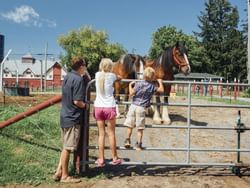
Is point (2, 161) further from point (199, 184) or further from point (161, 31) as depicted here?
point (161, 31)

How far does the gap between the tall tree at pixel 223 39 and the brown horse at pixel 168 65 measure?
187ft

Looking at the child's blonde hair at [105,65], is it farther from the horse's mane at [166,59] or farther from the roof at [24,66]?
the roof at [24,66]

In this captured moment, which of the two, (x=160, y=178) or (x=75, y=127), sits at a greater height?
(x=75, y=127)

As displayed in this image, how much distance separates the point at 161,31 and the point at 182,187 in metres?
63.4

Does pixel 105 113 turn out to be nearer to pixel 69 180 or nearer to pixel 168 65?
pixel 69 180

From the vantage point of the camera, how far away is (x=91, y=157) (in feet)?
23.0

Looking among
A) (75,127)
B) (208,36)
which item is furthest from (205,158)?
(208,36)

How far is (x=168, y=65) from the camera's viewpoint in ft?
34.9

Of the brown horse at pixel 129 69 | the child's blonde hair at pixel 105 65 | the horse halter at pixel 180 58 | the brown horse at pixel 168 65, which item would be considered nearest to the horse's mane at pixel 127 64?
the brown horse at pixel 129 69

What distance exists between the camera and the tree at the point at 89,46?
205 ft

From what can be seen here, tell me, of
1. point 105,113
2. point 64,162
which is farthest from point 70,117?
point 64,162

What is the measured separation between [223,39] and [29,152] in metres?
65.6

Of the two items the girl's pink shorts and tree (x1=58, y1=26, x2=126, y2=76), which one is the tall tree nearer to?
tree (x1=58, y1=26, x2=126, y2=76)

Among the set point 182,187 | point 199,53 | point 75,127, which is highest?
point 199,53
